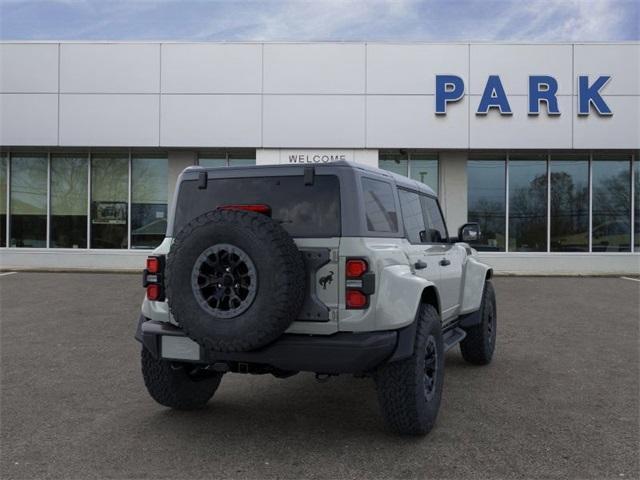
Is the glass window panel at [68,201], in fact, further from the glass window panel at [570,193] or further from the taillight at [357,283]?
the taillight at [357,283]

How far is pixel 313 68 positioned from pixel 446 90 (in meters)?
3.80

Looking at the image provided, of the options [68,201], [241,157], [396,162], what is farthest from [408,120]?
[68,201]

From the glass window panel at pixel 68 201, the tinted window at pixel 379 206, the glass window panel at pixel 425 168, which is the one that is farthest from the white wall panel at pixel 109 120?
the tinted window at pixel 379 206

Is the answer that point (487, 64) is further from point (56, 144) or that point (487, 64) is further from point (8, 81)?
point (8, 81)

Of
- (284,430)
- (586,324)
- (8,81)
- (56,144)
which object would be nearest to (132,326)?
(284,430)

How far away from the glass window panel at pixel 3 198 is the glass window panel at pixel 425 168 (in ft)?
41.4

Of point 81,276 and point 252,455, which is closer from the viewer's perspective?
point 252,455

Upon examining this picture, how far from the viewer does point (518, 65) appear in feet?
55.0

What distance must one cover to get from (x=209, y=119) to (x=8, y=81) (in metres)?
6.14

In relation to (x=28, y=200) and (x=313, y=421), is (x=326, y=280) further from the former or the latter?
(x=28, y=200)

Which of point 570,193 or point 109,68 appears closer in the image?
point 109,68

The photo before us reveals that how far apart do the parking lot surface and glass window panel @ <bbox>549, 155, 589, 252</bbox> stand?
34.8ft

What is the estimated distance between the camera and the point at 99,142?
1711 cm

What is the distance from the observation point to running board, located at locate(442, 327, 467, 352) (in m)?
5.13
